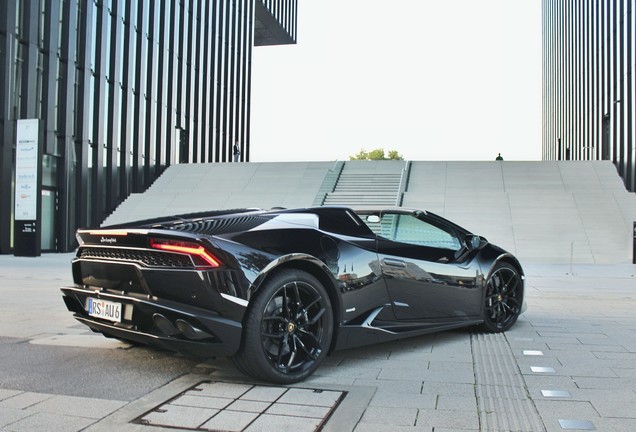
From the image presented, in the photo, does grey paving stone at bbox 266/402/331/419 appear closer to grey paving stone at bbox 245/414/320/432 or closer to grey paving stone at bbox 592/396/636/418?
grey paving stone at bbox 245/414/320/432

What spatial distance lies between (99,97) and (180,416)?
21.1 metres

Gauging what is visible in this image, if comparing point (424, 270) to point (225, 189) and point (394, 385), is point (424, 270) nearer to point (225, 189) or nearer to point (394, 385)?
point (394, 385)

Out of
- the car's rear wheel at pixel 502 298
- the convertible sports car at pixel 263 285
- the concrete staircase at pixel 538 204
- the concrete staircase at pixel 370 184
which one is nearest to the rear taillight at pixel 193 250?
the convertible sports car at pixel 263 285

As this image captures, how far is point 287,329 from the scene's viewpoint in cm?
378

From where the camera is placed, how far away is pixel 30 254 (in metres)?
16.2

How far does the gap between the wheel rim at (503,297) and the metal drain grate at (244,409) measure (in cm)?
256

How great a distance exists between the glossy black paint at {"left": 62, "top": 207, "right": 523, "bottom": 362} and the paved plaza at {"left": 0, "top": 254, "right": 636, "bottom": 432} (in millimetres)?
295

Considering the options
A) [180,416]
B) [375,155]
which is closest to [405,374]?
[180,416]

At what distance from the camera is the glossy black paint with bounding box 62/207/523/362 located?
11.6ft

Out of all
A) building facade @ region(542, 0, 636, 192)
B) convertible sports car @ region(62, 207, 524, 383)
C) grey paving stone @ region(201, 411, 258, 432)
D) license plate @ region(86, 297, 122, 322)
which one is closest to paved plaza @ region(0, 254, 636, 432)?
grey paving stone @ region(201, 411, 258, 432)

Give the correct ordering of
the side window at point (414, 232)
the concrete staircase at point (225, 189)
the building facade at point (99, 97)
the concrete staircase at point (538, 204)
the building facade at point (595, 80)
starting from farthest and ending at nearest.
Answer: the building facade at point (595, 80) → the concrete staircase at point (225, 189) → the building facade at point (99, 97) → the concrete staircase at point (538, 204) → the side window at point (414, 232)

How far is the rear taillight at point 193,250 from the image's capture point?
11.6ft

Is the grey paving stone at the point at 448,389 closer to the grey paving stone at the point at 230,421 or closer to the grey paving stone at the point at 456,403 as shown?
the grey paving stone at the point at 456,403

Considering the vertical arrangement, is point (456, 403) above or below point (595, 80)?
below
